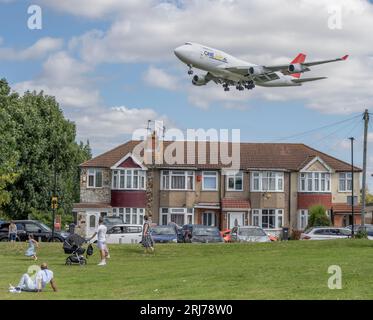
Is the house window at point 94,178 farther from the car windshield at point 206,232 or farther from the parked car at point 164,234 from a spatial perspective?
the car windshield at point 206,232

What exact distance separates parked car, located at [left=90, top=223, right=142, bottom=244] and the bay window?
80.0 ft

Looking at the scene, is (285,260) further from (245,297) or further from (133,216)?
(133,216)

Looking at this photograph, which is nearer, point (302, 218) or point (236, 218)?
point (236, 218)

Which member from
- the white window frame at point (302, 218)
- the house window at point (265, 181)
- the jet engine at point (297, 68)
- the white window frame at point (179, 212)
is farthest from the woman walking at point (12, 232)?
the white window frame at point (302, 218)

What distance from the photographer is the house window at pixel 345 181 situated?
237 ft

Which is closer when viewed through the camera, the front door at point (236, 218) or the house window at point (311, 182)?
the front door at point (236, 218)

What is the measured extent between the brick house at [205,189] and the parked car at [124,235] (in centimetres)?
2261

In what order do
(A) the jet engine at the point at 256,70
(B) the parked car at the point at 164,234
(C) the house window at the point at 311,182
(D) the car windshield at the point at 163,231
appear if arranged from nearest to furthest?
(B) the parked car at the point at 164,234, (A) the jet engine at the point at 256,70, (D) the car windshield at the point at 163,231, (C) the house window at the point at 311,182

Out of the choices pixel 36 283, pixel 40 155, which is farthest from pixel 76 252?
pixel 40 155

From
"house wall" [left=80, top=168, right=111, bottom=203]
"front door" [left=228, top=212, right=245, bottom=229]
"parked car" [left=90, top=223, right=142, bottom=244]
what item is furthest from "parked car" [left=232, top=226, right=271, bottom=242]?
"house wall" [left=80, top=168, right=111, bottom=203]

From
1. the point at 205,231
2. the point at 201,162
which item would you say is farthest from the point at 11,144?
the point at 201,162

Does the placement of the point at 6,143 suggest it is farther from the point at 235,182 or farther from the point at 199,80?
the point at 235,182

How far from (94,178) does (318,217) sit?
18.9 m

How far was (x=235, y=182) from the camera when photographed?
70812 millimetres
